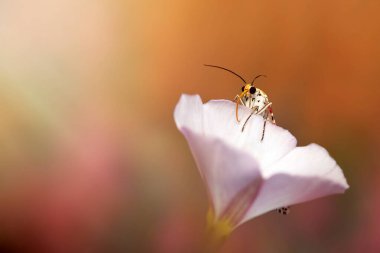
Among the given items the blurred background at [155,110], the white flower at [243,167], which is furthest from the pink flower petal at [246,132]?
the blurred background at [155,110]

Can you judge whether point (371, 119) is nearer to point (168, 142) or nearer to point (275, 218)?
point (275, 218)

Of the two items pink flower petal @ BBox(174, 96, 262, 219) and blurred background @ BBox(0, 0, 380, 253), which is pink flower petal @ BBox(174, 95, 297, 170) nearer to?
pink flower petal @ BBox(174, 96, 262, 219)

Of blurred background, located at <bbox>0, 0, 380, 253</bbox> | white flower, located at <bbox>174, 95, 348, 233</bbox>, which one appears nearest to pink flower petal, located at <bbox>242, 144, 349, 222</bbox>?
white flower, located at <bbox>174, 95, 348, 233</bbox>

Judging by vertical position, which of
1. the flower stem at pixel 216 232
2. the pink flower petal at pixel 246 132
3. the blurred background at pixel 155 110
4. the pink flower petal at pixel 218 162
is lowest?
the flower stem at pixel 216 232

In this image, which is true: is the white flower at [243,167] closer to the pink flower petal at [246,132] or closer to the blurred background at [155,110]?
the pink flower petal at [246,132]

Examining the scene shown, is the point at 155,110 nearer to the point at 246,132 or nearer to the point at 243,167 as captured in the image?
the point at 246,132

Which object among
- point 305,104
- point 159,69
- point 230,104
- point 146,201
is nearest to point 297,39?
point 305,104
